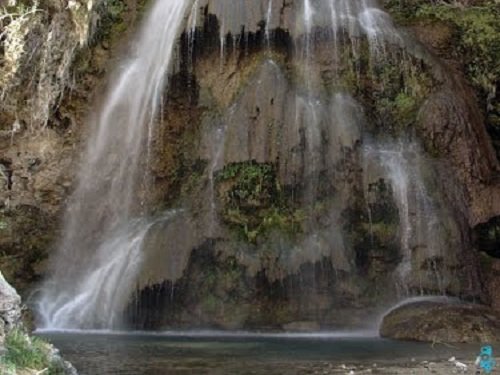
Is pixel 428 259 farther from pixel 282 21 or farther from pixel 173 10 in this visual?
pixel 173 10

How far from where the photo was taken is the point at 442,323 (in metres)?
14.3

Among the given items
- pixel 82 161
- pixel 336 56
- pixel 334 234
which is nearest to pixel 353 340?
pixel 334 234

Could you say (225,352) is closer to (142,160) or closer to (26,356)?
(26,356)

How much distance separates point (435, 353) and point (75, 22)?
14096 mm

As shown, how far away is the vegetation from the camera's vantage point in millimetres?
7117

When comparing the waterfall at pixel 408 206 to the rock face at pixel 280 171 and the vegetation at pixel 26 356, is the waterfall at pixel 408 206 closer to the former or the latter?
the rock face at pixel 280 171

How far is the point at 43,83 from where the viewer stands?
2033 cm

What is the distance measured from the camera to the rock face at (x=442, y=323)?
13922 mm

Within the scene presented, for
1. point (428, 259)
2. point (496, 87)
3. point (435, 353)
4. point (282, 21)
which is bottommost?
point (435, 353)

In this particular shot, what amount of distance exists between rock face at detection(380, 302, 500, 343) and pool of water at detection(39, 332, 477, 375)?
57 centimetres

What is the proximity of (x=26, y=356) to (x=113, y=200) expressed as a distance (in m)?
11.5

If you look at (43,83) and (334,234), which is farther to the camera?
(43,83)

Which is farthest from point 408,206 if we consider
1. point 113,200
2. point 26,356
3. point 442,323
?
point 26,356

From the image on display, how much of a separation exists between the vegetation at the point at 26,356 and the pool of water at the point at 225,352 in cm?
186
